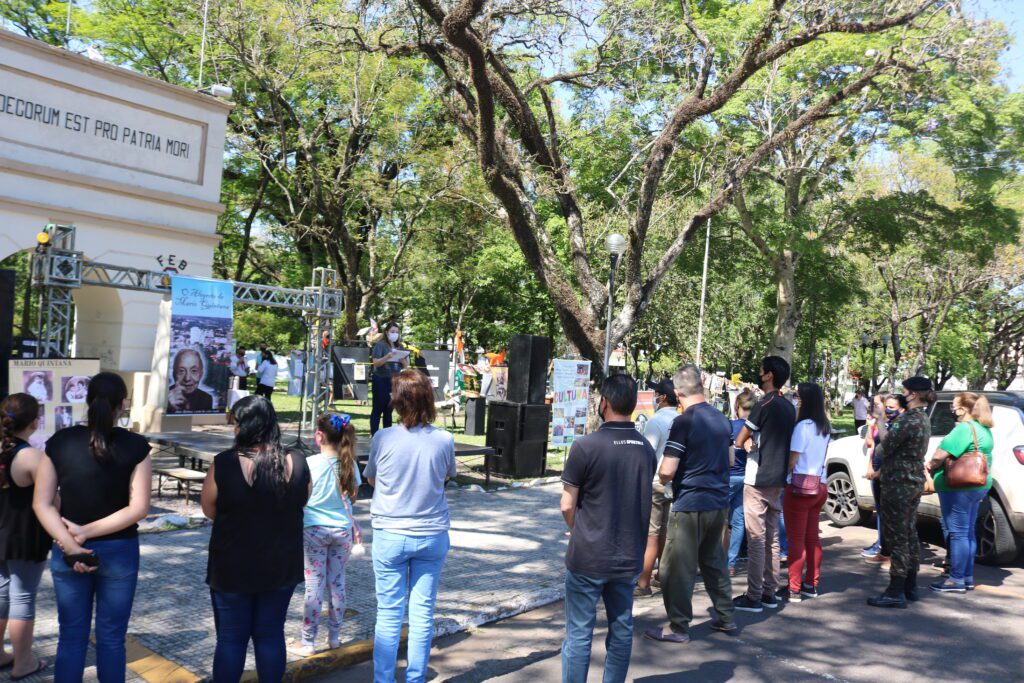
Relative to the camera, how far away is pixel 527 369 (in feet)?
40.5

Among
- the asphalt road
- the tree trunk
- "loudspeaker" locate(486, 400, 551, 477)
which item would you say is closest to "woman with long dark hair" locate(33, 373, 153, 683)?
the asphalt road

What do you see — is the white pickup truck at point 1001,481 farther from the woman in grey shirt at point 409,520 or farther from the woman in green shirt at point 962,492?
the woman in grey shirt at point 409,520

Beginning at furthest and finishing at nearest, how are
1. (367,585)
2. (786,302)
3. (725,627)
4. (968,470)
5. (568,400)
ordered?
(786,302), (568,400), (968,470), (367,585), (725,627)

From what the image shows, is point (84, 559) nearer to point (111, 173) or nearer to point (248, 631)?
→ point (248, 631)

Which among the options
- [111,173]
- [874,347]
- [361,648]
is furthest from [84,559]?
[874,347]

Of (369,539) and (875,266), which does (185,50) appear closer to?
(369,539)

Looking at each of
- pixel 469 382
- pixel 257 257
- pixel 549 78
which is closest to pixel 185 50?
pixel 257 257

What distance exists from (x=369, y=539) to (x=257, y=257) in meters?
25.1

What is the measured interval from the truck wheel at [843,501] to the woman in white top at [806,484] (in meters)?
3.64

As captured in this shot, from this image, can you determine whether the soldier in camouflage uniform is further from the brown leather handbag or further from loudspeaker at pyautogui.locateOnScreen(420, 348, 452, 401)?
loudspeaker at pyautogui.locateOnScreen(420, 348, 452, 401)

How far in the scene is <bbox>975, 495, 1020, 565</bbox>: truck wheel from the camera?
8109 mm

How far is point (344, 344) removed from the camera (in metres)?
27.8

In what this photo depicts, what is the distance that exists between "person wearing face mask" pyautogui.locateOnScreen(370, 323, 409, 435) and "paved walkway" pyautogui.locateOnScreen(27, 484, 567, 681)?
131 inches

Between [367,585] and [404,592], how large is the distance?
2.48 m
